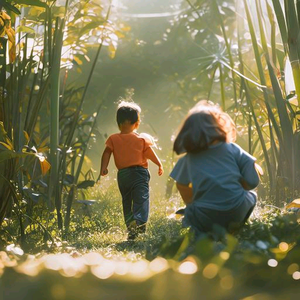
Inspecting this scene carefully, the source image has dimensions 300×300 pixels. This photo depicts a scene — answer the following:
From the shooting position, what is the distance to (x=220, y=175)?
2.81 metres

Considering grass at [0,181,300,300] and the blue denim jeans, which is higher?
grass at [0,181,300,300]

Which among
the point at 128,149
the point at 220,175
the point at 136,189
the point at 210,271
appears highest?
the point at 210,271

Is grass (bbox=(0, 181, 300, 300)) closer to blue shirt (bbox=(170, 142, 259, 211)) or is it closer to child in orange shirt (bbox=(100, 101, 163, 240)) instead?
blue shirt (bbox=(170, 142, 259, 211))

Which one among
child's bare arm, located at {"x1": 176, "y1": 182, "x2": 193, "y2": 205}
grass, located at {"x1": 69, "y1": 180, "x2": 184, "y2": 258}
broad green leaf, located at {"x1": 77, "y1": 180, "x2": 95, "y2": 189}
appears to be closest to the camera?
child's bare arm, located at {"x1": 176, "y1": 182, "x2": 193, "y2": 205}

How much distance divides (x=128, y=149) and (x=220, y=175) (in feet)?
6.30

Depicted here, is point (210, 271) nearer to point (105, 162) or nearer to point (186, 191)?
point (186, 191)

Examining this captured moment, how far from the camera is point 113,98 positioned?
11484 mm

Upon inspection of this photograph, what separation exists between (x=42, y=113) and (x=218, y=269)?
187 inches

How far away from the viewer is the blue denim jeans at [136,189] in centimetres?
461

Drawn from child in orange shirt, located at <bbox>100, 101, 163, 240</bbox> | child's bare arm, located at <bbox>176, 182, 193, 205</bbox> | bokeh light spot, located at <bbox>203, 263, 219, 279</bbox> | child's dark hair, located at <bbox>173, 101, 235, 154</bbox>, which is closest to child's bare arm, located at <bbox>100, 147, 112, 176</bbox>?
child in orange shirt, located at <bbox>100, 101, 163, 240</bbox>

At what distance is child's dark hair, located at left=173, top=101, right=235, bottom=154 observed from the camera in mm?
2818

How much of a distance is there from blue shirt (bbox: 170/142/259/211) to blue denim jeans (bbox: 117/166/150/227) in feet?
5.71

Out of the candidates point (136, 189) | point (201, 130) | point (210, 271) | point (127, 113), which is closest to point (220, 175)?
point (201, 130)

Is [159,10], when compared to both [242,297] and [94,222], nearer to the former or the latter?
[94,222]
